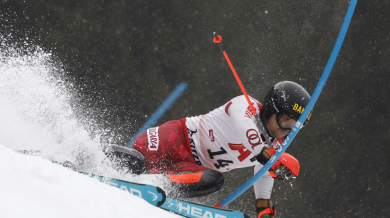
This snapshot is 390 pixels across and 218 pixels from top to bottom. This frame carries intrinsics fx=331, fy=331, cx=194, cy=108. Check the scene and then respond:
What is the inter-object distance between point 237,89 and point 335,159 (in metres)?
1.72

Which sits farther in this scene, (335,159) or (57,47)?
(335,159)

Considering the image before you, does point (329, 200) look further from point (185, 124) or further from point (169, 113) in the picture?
point (185, 124)

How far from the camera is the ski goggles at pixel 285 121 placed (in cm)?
214

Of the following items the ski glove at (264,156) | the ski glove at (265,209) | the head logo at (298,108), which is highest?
the head logo at (298,108)

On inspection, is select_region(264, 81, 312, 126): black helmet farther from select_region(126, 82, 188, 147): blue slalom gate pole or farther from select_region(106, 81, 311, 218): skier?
select_region(126, 82, 188, 147): blue slalom gate pole

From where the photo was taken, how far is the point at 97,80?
12.9 ft

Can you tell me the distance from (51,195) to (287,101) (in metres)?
1.52

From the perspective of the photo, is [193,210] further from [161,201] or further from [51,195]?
[51,195]

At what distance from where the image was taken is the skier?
198 centimetres

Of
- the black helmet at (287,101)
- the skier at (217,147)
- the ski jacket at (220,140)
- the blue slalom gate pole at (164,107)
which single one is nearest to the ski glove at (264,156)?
the skier at (217,147)

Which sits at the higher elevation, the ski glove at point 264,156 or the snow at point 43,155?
the snow at point 43,155

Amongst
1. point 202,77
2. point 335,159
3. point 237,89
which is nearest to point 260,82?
point 237,89

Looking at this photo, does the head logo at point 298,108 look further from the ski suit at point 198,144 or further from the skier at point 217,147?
the ski suit at point 198,144

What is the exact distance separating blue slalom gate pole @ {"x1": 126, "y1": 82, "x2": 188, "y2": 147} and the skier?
180 centimetres
